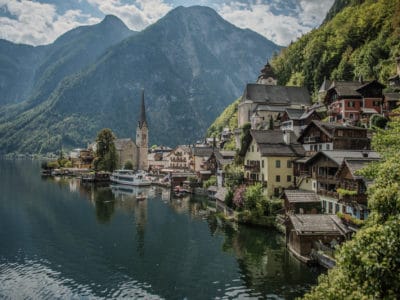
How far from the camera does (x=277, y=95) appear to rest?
117938 millimetres

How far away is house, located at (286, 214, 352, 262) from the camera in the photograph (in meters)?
37.1

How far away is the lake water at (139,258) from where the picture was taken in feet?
104

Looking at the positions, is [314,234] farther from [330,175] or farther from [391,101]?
[391,101]

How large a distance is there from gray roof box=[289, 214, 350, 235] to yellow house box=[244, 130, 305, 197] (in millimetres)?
19387

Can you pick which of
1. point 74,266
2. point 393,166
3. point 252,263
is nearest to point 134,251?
point 74,266

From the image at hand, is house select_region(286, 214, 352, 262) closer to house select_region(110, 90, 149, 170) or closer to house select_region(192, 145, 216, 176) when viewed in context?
house select_region(192, 145, 216, 176)

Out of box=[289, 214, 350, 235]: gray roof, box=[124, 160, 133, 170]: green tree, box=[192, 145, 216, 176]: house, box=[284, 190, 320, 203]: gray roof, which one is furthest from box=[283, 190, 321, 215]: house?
box=[124, 160, 133, 170]: green tree

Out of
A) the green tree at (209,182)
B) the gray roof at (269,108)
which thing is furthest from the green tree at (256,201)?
the gray roof at (269,108)

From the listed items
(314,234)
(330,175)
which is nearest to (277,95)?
(330,175)

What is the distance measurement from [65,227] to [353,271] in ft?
172

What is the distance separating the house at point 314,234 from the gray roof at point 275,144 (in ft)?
70.1

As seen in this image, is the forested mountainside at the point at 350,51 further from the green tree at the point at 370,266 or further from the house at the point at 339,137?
the green tree at the point at 370,266

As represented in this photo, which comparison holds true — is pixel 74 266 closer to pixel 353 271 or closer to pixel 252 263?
pixel 252 263

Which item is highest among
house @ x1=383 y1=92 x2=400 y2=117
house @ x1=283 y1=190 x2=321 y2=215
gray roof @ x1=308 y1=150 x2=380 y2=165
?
house @ x1=383 y1=92 x2=400 y2=117
